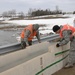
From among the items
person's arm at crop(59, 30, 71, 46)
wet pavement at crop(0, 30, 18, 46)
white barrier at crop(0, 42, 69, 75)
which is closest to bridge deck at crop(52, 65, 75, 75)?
white barrier at crop(0, 42, 69, 75)

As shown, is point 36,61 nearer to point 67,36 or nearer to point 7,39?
point 67,36

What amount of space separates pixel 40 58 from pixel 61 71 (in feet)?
4.80

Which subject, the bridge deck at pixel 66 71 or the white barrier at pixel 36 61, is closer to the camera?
the white barrier at pixel 36 61

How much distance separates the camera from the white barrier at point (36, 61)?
5936 mm

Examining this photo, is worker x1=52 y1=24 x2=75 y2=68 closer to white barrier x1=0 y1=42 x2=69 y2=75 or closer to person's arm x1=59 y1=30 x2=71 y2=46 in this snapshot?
person's arm x1=59 y1=30 x2=71 y2=46

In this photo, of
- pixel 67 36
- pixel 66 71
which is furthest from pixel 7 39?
pixel 67 36

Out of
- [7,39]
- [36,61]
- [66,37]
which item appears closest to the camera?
[36,61]

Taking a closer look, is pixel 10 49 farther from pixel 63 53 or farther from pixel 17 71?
pixel 17 71

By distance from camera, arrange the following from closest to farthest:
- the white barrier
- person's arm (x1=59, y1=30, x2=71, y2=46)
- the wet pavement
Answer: the white barrier, person's arm (x1=59, y1=30, x2=71, y2=46), the wet pavement

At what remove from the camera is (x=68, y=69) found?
26.1 feet

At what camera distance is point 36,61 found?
6480mm

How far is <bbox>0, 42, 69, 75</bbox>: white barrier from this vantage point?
19.5 feet

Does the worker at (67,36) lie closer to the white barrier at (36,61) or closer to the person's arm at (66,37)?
the person's arm at (66,37)

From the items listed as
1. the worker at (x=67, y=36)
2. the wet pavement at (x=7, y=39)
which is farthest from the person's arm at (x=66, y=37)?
the wet pavement at (x=7, y=39)
